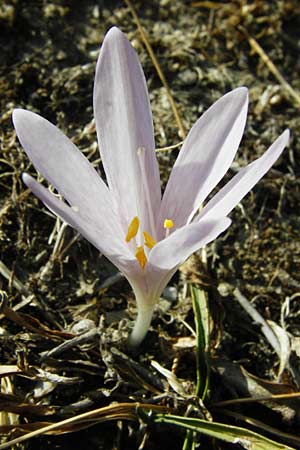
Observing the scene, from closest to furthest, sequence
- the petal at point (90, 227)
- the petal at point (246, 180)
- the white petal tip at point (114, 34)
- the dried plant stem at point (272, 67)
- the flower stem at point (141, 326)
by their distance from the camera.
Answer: the petal at point (90, 227) < the petal at point (246, 180) < the white petal tip at point (114, 34) < the flower stem at point (141, 326) < the dried plant stem at point (272, 67)

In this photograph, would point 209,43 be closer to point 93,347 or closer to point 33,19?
point 33,19

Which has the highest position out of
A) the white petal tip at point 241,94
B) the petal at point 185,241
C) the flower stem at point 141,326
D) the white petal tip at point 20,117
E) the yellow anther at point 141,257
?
the white petal tip at point 20,117

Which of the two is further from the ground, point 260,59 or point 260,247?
point 260,59

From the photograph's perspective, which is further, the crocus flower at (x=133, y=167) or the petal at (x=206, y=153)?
the petal at (x=206, y=153)

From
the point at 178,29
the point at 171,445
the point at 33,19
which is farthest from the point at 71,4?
the point at 171,445

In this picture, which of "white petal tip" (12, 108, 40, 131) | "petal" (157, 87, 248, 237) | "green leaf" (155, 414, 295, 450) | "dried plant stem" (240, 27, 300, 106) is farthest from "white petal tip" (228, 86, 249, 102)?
"dried plant stem" (240, 27, 300, 106)

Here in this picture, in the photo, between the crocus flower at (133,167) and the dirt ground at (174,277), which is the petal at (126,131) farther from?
the dirt ground at (174,277)

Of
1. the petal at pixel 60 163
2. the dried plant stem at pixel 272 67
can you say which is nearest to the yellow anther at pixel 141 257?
the petal at pixel 60 163

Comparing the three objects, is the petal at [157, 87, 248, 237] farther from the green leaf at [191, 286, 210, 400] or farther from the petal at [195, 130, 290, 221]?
the green leaf at [191, 286, 210, 400]
